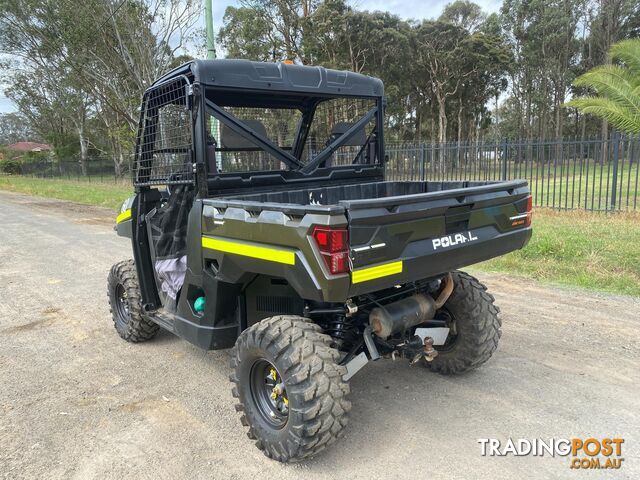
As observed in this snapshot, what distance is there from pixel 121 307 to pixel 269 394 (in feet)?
8.21

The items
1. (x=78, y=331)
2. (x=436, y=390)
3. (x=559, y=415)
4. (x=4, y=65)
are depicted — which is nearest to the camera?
(x=559, y=415)

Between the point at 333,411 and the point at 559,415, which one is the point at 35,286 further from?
the point at 559,415

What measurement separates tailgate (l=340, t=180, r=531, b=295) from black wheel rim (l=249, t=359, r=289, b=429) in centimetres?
84

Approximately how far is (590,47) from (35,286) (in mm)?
40222

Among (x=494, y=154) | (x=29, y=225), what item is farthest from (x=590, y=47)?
(x=29, y=225)

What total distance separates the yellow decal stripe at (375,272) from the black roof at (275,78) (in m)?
1.69

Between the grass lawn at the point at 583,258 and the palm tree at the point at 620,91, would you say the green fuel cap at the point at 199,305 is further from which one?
the palm tree at the point at 620,91

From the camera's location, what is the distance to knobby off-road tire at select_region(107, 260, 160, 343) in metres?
4.60

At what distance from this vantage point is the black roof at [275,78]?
3.38 m

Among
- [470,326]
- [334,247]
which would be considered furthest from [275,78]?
[470,326]

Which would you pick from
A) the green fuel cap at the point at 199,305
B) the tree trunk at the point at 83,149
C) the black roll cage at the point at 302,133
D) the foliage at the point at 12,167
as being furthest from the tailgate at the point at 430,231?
the foliage at the point at 12,167

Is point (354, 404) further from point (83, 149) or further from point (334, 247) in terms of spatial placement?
point (83, 149)

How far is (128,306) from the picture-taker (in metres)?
4.66

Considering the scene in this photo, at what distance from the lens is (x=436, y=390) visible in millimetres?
3738
